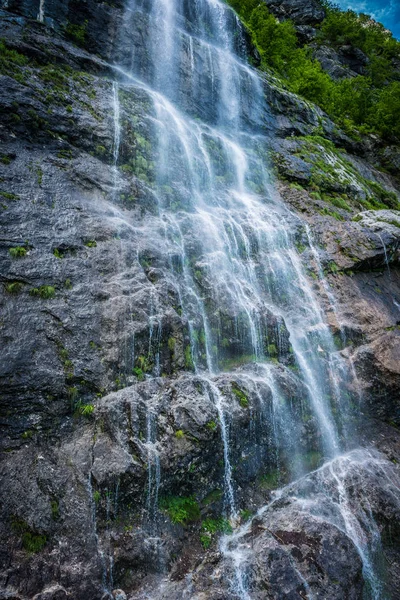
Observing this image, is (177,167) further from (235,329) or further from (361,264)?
(361,264)

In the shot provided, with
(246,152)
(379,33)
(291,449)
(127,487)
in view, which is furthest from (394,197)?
(379,33)

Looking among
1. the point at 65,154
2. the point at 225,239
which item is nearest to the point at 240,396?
the point at 225,239

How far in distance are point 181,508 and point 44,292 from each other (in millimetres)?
5221

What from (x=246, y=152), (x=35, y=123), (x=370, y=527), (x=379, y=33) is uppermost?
(x=379, y=33)

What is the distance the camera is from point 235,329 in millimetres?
9594

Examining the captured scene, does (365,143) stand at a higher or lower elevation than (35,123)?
higher

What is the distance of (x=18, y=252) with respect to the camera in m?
7.63

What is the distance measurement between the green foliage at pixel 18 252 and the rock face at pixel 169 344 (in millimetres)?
49

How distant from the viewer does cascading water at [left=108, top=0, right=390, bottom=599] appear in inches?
341

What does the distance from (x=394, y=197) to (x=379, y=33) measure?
3041 cm


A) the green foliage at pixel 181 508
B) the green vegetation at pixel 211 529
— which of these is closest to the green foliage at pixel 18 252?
the green foliage at pixel 181 508

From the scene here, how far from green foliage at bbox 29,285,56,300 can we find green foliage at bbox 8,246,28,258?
900mm

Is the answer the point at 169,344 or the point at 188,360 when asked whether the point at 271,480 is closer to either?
the point at 188,360

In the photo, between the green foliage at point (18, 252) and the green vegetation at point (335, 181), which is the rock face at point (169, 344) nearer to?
the green foliage at point (18, 252)
